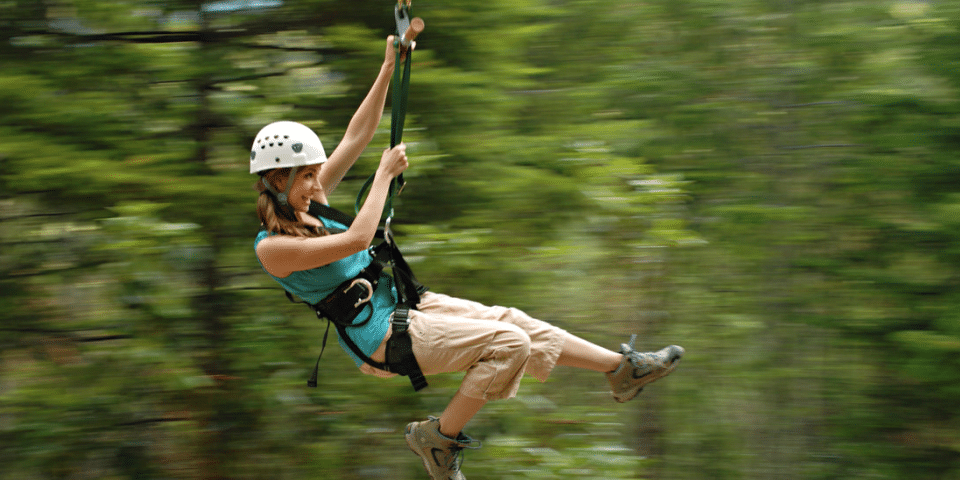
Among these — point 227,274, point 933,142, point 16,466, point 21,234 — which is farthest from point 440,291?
point 933,142

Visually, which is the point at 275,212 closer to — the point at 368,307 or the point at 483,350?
the point at 368,307

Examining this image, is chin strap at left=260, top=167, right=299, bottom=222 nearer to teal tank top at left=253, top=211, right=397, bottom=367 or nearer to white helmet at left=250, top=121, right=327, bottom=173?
white helmet at left=250, top=121, right=327, bottom=173

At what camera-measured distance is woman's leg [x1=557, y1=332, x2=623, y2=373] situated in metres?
2.62

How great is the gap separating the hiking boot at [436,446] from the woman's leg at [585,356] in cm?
45

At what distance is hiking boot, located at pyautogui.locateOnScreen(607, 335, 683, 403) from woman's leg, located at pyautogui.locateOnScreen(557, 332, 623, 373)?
30 mm

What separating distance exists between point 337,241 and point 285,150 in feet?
1.16

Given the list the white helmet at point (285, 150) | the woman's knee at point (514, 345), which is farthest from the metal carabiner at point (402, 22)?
the woman's knee at point (514, 345)

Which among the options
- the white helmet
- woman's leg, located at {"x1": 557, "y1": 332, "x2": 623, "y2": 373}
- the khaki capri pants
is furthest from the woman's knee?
the white helmet

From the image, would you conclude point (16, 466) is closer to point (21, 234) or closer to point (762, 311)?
point (21, 234)

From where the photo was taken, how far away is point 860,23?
4598mm

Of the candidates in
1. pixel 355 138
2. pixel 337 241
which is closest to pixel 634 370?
pixel 337 241

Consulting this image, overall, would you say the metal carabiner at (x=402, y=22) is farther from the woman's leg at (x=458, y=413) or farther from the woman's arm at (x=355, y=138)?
the woman's leg at (x=458, y=413)

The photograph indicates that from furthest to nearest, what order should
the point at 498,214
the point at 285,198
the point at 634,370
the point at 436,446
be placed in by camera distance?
the point at 498,214
the point at 634,370
the point at 436,446
the point at 285,198

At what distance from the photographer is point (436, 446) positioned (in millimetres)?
2596
